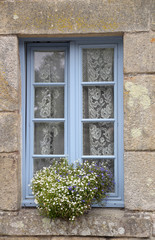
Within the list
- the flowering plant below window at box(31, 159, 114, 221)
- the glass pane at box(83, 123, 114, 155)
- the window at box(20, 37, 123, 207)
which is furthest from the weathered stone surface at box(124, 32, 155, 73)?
the flowering plant below window at box(31, 159, 114, 221)

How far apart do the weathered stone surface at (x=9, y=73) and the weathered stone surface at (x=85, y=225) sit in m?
1.12

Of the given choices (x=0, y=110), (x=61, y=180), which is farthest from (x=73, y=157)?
(x=0, y=110)

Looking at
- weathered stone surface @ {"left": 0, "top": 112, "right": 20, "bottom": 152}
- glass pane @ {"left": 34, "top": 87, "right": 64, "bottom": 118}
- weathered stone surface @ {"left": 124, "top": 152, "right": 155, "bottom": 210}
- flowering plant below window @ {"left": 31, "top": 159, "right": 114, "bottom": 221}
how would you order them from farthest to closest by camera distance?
glass pane @ {"left": 34, "top": 87, "right": 64, "bottom": 118}
weathered stone surface @ {"left": 0, "top": 112, "right": 20, "bottom": 152}
weathered stone surface @ {"left": 124, "top": 152, "right": 155, "bottom": 210}
flowering plant below window @ {"left": 31, "top": 159, "right": 114, "bottom": 221}

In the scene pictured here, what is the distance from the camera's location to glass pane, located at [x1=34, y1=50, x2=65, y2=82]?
3.52 meters

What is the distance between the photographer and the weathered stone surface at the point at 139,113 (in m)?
3.16

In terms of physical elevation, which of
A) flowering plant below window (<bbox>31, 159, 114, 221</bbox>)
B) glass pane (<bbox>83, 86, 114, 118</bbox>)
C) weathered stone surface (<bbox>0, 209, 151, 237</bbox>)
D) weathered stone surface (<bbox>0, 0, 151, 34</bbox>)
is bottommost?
weathered stone surface (<bbox>0, 209, 151, 237</bbox>)

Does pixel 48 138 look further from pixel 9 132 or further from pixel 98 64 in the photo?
pixel 98 64

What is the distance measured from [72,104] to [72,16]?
897 mm

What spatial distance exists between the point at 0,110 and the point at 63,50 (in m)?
0.95

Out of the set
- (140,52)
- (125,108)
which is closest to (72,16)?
(140,52)

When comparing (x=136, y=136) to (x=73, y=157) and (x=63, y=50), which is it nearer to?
(x=73, y=157)

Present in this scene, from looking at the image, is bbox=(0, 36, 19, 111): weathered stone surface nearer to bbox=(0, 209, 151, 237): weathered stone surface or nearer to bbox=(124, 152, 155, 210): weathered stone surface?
bbox=(0, 209, 151, 237): weathered stone surface

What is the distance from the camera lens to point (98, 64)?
347cm

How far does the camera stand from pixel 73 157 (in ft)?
11.1
